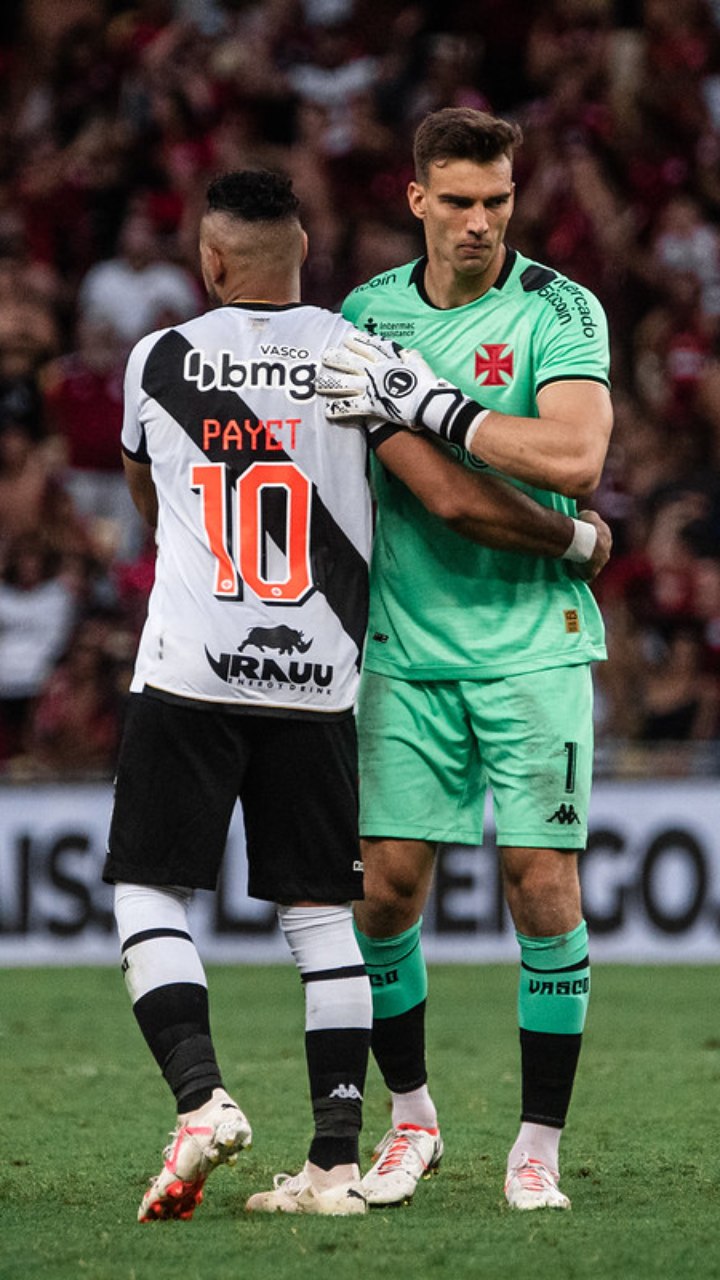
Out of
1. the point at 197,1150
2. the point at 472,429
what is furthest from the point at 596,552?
the point at 197,1150

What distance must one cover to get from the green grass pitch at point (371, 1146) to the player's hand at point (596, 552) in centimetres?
132

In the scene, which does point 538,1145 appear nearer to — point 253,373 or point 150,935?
point 150,935

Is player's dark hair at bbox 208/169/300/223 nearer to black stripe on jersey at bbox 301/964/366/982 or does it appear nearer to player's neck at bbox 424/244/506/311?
player's neck at bbox 424/244/506/311

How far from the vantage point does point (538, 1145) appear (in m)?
4.46

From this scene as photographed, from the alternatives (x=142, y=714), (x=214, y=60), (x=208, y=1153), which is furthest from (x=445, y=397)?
(x=214, y=60)

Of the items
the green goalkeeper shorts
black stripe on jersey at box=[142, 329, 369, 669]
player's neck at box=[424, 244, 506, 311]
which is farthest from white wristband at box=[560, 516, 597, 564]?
player's neck at box=[424, 244, 506, 311]

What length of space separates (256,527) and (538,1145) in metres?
1.43

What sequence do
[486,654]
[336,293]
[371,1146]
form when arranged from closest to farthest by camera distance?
[486,654], [371,1146], [336,293]

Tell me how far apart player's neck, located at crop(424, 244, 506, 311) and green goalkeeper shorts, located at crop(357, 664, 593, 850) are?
2.77 ft

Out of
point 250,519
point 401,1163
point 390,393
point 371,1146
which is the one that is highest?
point 390,393

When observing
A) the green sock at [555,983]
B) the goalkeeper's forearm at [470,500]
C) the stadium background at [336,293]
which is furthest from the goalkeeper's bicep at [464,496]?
the stadium background at [336,293]

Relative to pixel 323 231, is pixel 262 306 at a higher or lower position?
lower

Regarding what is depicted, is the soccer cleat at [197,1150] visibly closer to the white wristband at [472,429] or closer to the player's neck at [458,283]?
the white wristband at [472,429]

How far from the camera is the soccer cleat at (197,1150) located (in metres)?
3.88
